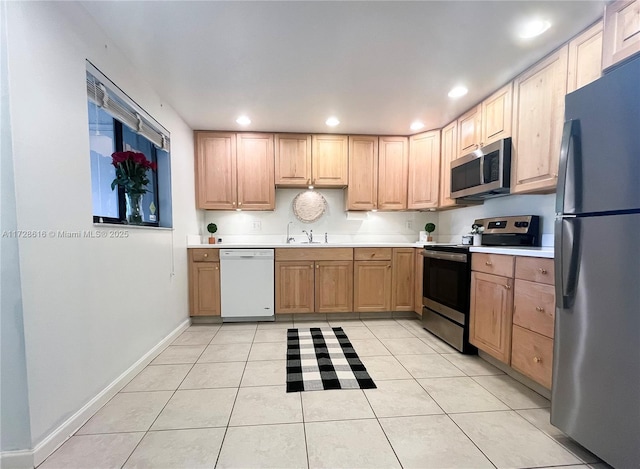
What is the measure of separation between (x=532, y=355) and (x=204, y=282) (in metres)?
2.98

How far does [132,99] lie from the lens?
6.52ft

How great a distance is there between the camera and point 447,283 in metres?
2.57

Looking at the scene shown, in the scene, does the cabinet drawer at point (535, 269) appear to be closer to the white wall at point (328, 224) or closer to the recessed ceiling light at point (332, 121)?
the white wall at point (328, 224)

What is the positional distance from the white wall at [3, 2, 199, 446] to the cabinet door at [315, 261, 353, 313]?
181 centimetres

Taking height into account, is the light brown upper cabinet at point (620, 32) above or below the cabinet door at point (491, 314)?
above

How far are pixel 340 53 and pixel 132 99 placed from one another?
1.53m

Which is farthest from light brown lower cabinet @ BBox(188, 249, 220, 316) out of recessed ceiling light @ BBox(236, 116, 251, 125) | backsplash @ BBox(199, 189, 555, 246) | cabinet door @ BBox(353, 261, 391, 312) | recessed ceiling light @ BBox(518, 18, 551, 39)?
recessed ceiling light @ BBox(518, 18, 551, 39)

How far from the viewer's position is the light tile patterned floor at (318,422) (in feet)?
4.05

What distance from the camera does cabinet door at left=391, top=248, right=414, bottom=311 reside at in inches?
129

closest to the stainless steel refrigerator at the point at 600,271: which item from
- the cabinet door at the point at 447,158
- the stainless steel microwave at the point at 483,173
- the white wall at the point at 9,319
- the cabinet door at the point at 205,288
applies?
the stainless steel microwave at the point at 483,173

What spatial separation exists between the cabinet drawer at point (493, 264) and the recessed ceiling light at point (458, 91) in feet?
4.60

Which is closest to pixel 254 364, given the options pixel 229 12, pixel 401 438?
pixel 401 438

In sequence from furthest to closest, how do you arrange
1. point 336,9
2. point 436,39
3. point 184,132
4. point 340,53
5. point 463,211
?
point 463,211 < point 184,132 < point 340,53 < point 436,39 < point 336,9

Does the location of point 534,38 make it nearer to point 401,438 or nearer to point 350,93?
point 350,93
